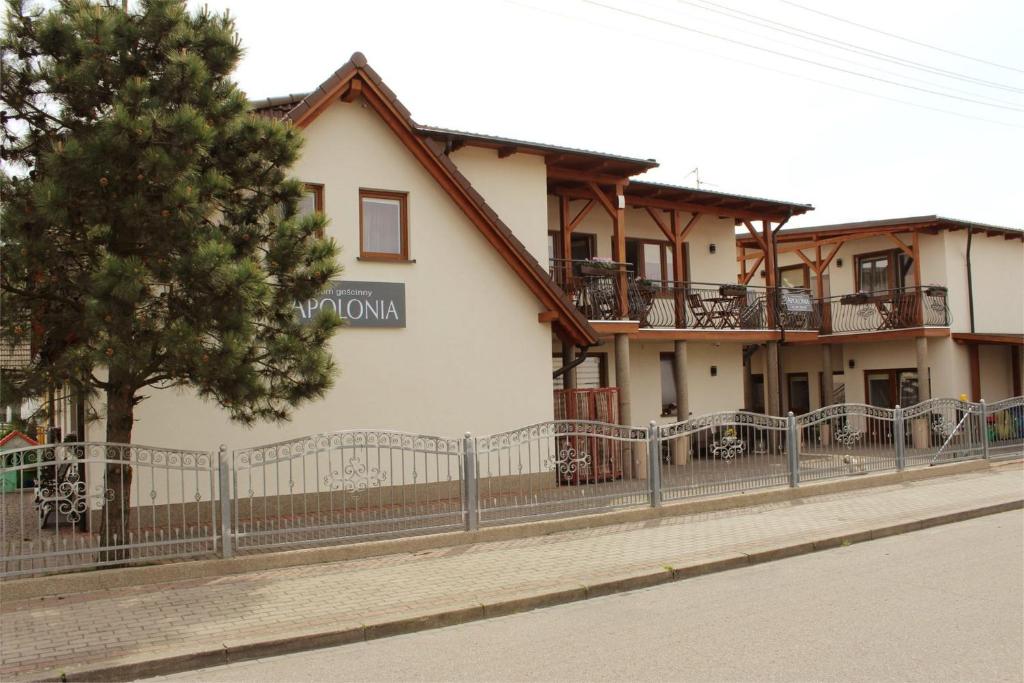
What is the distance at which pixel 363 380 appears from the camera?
1316cm

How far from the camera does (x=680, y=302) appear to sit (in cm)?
2019

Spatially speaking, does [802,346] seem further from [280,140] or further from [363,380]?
[280,140]

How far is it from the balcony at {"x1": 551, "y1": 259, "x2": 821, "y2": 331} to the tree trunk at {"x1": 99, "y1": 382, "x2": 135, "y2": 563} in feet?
32.1

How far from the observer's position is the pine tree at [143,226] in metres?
7.94

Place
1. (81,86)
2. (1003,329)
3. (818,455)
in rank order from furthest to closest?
(1003,329)
(818,455)
(81,86)

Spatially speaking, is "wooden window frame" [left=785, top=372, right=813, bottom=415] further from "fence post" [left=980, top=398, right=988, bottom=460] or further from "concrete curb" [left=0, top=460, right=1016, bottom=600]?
"concrete curb" [left=0, top=460, right=1016, bottom=600]

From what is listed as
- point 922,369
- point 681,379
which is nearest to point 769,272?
point 681,379

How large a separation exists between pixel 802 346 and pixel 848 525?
16.6m

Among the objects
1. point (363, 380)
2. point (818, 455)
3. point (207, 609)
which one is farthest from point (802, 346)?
point (207, 609)

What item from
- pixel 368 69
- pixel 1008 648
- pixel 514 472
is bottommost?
pixel 1008 648

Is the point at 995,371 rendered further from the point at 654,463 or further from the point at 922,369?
the point at 654,463

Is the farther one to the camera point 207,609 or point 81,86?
point 81,86

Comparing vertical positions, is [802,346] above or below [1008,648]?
above

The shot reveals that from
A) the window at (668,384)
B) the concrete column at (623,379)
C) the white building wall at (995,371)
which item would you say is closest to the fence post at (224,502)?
the concrete column at (623,379)
